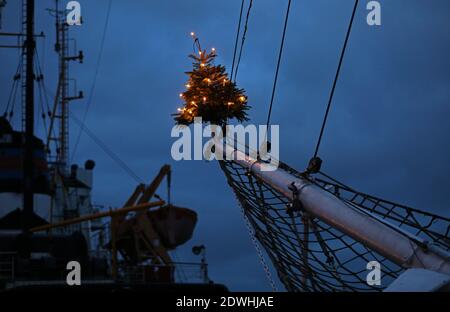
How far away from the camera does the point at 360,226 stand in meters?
7.83

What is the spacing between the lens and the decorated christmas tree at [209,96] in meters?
11.4

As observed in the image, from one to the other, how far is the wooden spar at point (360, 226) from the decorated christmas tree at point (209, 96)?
1.61 meters

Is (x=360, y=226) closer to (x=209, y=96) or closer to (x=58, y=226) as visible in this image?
(x=209, y=96)

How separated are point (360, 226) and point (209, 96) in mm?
4195

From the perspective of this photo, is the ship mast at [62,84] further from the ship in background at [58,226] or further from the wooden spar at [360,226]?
the wooden spar at [360,226]

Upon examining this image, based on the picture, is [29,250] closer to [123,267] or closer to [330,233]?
[123,267]

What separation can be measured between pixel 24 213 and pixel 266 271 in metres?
19.1

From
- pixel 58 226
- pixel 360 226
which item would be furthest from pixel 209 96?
pixel 58 226

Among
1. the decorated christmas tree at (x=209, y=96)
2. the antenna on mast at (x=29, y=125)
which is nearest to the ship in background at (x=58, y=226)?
the antenna on mast at (x=29, y=125)

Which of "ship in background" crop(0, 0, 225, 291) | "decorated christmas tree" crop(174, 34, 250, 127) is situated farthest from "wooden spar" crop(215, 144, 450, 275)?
"ship in background" crop(0, 0, 225, 291)

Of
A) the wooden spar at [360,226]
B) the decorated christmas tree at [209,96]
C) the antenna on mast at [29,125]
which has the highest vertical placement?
the antenna on mast at [29,125]

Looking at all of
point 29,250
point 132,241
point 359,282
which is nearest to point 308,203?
point 359,282
